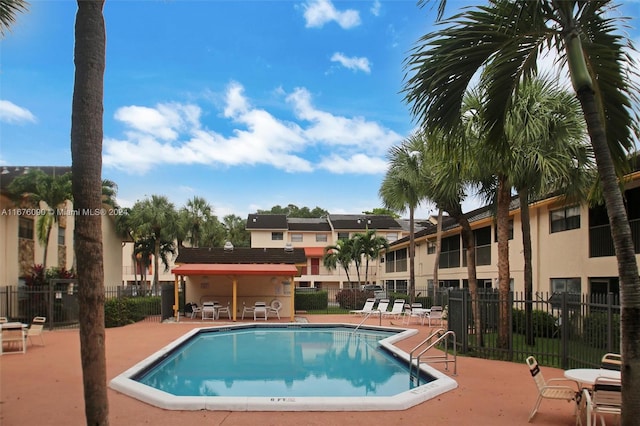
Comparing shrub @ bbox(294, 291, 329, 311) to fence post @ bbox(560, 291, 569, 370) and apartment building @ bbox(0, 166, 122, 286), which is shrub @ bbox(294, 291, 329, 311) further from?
fence post @ bbox(560, 291, 569, 370)

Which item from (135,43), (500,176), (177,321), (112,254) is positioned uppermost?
(135,43)

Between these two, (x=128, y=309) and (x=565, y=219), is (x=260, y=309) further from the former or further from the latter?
(x=565, y=219)

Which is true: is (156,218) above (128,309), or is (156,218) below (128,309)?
above

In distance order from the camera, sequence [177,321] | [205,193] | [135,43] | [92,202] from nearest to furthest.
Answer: [92,202], [135,43], [177,321], [205,193]

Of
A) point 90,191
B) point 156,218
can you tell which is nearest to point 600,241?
point 90,191

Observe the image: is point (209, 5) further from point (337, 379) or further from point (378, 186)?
point (378, 186)

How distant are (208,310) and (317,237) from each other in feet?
99.5

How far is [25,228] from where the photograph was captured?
23359 millimetres

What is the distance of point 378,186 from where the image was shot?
29.2 metres

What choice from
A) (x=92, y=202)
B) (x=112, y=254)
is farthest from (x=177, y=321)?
(x=92, y=202)

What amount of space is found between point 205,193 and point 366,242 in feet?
59.7

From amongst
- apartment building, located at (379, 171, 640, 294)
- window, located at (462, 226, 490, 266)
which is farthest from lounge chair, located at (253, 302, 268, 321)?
apartment building, located at (379, 171, 640, 294)

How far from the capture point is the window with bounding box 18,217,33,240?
75.2ft

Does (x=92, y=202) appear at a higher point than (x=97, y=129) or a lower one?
lower
